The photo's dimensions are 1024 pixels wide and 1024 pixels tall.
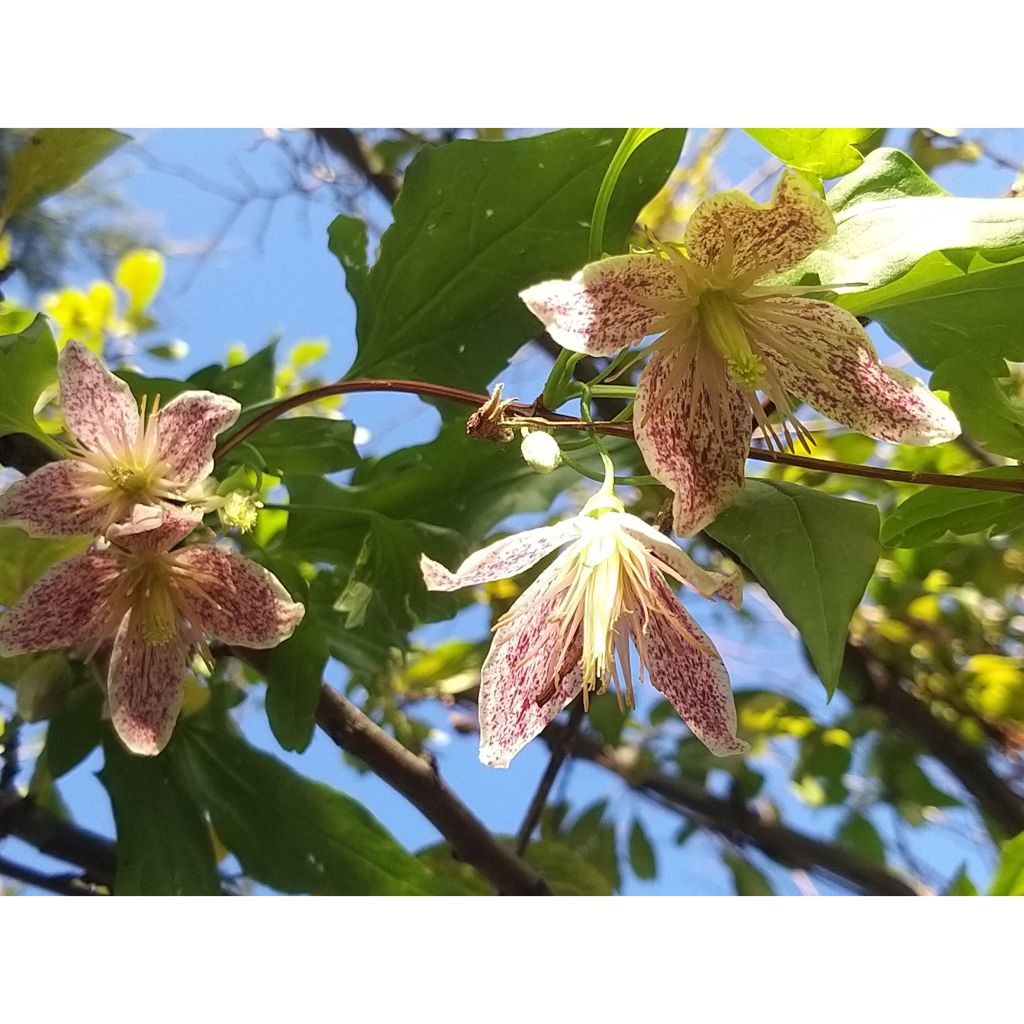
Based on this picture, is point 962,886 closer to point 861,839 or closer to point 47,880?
point 861,839

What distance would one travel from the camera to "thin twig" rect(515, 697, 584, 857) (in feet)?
1.83

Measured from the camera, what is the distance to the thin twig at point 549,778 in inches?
21.9

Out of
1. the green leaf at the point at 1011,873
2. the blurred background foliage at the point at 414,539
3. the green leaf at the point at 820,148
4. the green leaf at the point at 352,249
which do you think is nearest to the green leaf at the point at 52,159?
the blurred background foliage at the point at 414,539

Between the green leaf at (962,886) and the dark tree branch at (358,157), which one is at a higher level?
the dark tree branch at (358,157)

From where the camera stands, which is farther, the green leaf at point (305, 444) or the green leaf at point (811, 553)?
the green leaf at point (305, 444)

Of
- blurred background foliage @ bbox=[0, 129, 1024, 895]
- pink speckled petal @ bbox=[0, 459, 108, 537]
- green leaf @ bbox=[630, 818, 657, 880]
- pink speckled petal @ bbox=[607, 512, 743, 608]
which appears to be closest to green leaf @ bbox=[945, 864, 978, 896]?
blurred background foliage @ bbox=[0, 129, 1024, 895]

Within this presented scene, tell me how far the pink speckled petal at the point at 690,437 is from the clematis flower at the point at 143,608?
6.9 inches

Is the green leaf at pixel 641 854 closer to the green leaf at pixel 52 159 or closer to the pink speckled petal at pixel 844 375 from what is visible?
the pink speckled petal at pixel 844 375

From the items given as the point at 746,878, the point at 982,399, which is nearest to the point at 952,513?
the point at 982,399

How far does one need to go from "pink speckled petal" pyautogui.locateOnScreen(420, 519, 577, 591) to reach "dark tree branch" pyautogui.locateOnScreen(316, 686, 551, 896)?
0.18m

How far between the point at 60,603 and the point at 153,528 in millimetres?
69

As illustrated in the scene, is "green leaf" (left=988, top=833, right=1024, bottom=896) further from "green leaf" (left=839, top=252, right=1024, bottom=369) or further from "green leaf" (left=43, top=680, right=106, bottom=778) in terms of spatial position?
"green leaf" (left=43, top=680, right=106, bottom=778)

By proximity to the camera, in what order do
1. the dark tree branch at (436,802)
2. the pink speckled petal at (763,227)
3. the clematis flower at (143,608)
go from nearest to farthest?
1. the pink speckled petal at (763,227)
2. the clematis flower at (143,608)
3. the dark tree branch at (436,802)
